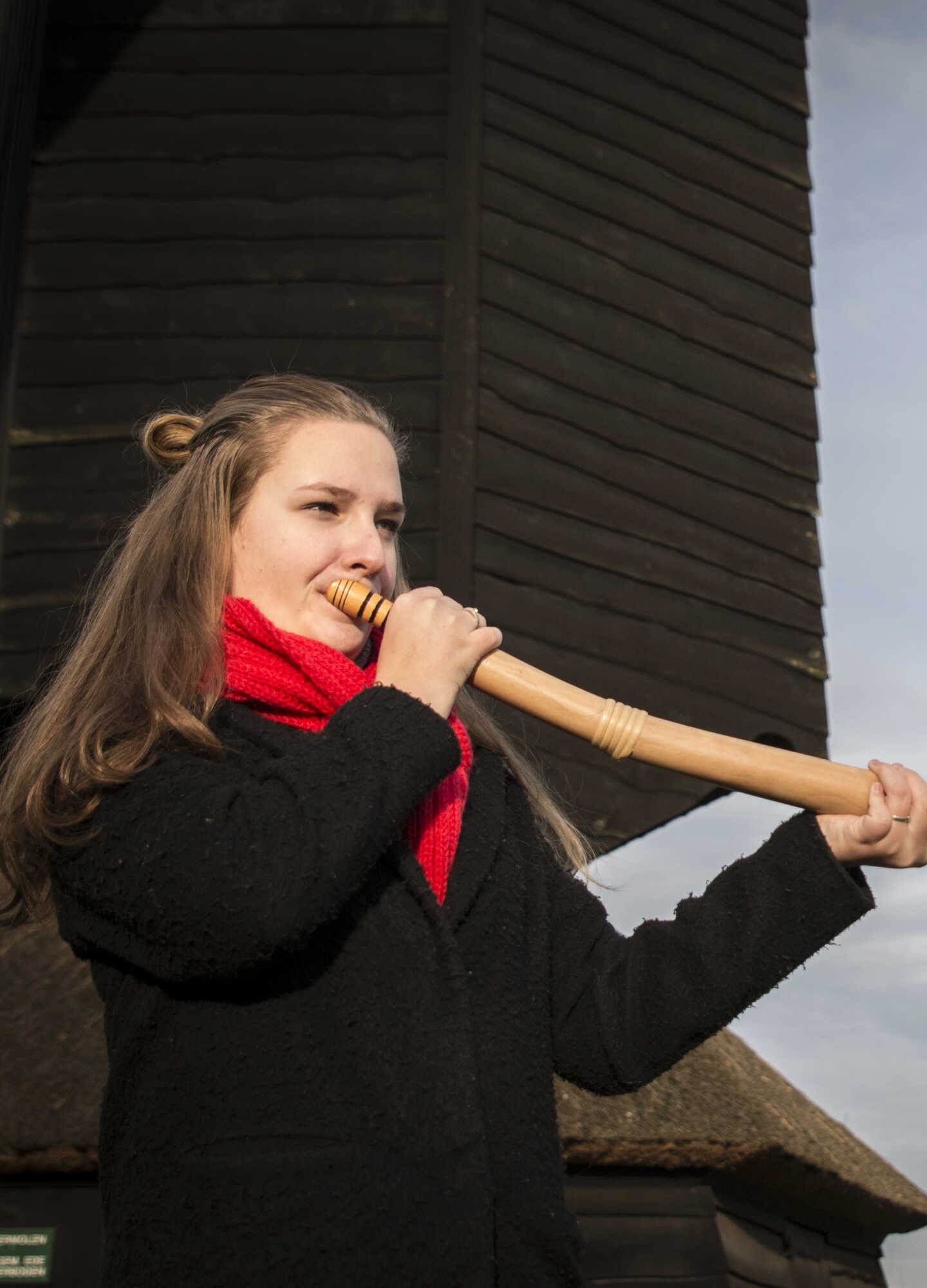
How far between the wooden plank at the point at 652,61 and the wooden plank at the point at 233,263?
1290 mm

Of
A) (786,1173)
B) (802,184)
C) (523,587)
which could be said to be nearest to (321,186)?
(523,587)

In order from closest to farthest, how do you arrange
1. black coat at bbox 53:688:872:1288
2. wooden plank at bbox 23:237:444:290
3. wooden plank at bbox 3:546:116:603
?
1. black coat at bbox 53:688:872:1288
2. wooden plank at bbox 3:546:116:603
3. wooden plank at bbox 23:237:444:290

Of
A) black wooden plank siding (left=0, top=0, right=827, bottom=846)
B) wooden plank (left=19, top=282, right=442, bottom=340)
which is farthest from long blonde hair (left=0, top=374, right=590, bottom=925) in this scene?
wooden plank (left=19, top=282, right=442, bottom=340)

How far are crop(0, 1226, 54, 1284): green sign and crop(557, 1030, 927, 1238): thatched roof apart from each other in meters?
1.38


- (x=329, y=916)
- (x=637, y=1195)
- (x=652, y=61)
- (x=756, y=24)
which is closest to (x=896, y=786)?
(x=329, y=916)

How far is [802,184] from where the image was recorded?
6.39 metres

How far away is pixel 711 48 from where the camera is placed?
6.24 meters

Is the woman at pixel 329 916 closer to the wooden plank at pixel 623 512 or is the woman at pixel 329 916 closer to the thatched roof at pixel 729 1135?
the thatched roof at pixel 729 1135

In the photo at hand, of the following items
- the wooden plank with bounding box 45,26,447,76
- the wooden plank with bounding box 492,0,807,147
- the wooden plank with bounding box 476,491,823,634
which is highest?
the wooden plank with bounding box 492,0,807,147

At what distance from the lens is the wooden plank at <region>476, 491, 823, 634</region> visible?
4.94 m

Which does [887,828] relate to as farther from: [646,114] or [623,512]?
[646,114]

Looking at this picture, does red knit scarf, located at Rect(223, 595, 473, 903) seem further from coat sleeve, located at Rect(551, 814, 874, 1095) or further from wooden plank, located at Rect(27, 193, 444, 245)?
wooden plank, located at Rect(27, 193, 444, 245)

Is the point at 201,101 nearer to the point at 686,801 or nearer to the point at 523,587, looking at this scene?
the point at 523,587

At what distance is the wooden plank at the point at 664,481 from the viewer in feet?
16.8
